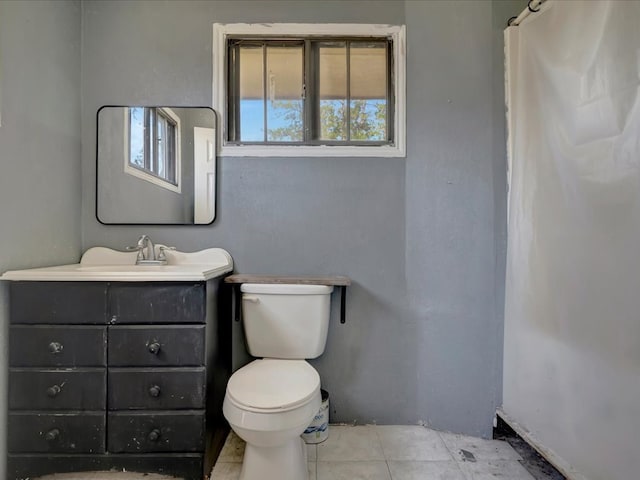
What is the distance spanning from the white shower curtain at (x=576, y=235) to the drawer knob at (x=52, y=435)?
1.89 meters

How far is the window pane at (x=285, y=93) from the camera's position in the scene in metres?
1.72

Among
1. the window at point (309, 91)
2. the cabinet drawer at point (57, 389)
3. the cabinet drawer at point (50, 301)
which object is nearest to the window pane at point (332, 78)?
the window at point (309, 91)

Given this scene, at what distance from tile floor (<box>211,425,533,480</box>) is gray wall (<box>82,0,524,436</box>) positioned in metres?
0.08

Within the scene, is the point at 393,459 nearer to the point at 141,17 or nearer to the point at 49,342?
the point at 49,342

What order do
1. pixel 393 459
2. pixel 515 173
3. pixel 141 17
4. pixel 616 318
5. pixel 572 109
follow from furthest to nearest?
pixel 141 17
pixel 515 173
pixel 393 459
pixel 572 109
pixel 616 318

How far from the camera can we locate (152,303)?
4.08 feet

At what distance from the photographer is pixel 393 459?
144 cm

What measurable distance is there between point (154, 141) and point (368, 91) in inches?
45.4

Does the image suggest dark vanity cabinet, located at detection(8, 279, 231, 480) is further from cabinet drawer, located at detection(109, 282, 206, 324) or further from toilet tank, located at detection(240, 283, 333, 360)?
toilet tank, located at detection(240, 283, 333, 360)

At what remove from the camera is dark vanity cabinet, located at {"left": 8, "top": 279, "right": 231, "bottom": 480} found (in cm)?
123

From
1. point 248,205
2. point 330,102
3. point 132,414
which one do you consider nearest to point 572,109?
point 330,102

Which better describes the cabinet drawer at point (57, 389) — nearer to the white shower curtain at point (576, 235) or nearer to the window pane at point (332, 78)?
the window pane at point (332, 78)

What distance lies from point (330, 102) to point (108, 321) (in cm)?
144

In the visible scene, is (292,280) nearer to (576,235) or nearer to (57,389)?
(57,389)
